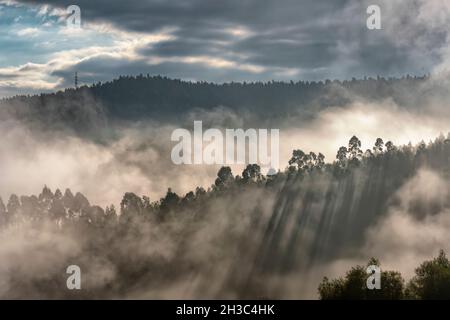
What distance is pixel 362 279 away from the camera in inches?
3723

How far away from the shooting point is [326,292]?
3821 inches
